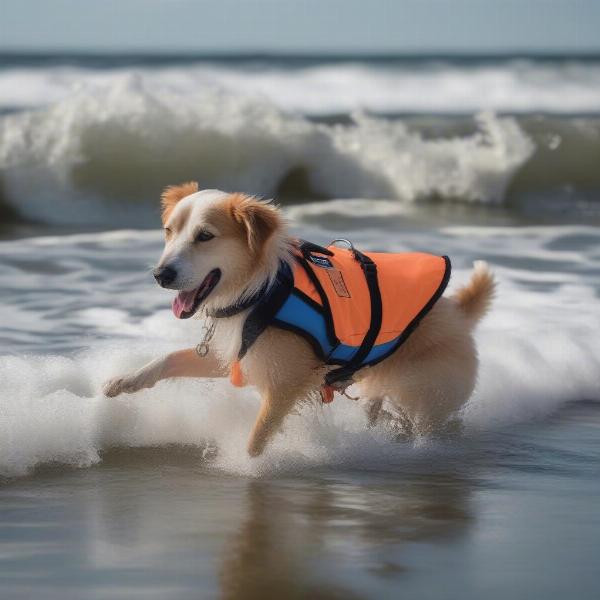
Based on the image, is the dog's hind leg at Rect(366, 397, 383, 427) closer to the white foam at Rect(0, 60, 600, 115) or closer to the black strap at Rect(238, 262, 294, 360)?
the black strap at Rect(238, 262, 294, 360)

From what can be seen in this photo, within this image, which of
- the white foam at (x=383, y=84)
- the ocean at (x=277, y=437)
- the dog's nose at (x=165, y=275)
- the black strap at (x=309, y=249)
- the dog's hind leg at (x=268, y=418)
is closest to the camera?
the ocean at (x=277, y=437)

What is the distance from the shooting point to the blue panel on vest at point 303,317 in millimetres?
4676

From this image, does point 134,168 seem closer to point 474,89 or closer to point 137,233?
point 137,233

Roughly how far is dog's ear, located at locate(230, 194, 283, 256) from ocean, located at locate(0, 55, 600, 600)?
0.92 m

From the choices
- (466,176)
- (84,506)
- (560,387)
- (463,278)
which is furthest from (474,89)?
(84,506)

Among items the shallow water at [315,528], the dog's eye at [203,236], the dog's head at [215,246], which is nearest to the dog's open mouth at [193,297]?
the dog's head at [215,246]

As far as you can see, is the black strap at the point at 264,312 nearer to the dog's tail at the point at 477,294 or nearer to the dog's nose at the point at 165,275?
the dog's nose at the point at 165,275

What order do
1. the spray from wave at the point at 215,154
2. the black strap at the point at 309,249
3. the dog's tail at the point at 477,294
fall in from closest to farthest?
the black strap at the point at 309,249 < the dog's tail at the point at 477,294 < the spray from wave at the point at 215,154

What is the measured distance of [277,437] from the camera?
16.5 feet

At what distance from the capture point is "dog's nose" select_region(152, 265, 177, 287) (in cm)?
432

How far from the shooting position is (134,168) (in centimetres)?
1462

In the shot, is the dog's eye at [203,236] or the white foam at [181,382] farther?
the white foam at [181,382]

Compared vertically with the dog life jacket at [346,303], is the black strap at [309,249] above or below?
above

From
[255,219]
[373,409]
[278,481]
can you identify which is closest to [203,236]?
[255,219]
